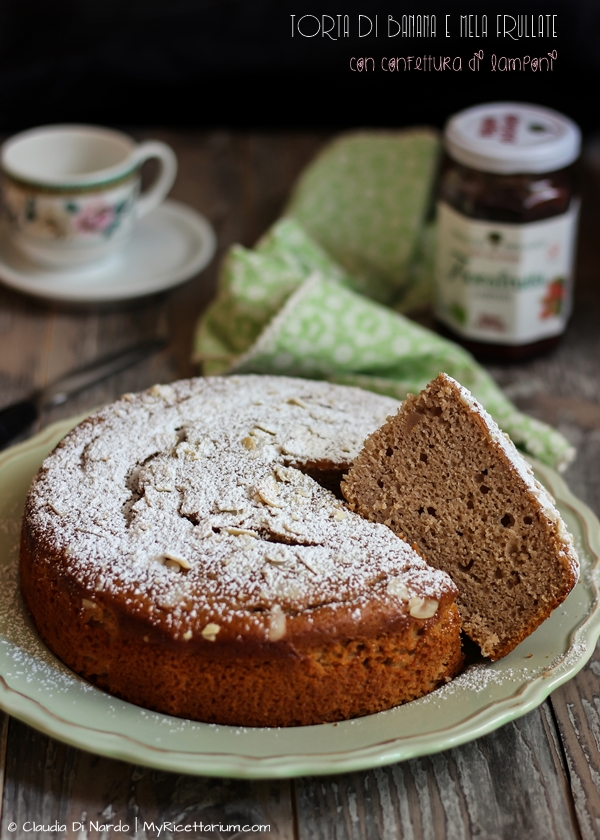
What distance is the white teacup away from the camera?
246 cm

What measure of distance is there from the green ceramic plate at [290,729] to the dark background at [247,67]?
244 cm

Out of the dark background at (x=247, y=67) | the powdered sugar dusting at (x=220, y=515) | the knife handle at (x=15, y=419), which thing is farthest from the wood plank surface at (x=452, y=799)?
the dark background at (x=247, y=67)

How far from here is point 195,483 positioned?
4.82 ft

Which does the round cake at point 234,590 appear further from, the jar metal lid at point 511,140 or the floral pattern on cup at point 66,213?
the floral pattern on cup at point 66,213

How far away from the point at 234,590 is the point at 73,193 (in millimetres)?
1504

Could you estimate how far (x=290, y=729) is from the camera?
1257mm

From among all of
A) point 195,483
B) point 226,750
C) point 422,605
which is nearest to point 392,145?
point 195,483

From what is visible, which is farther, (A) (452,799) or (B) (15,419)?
(B) (15,419)

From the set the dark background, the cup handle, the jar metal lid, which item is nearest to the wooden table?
the jar metal lid

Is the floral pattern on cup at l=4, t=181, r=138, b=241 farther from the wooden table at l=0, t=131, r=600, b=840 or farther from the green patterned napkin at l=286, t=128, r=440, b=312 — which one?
the wooden table at l=0, t=131, r=600, b=840

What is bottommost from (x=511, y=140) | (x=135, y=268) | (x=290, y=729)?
(x=135, y=268)

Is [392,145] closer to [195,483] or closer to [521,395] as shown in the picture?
[521,395]

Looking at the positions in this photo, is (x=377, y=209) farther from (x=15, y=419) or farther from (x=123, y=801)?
(x=123, y=801)

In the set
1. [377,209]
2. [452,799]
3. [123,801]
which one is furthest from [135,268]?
[452,799]
